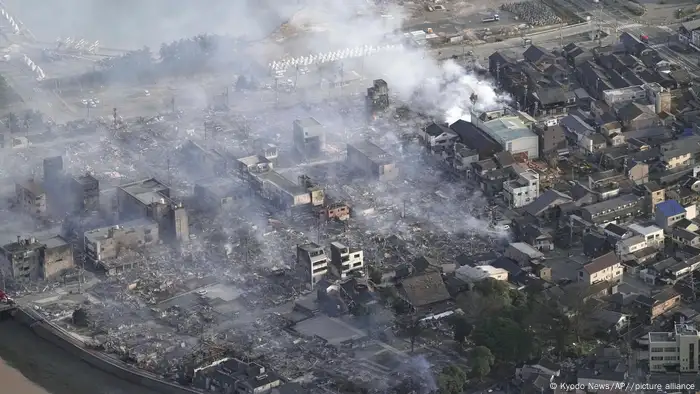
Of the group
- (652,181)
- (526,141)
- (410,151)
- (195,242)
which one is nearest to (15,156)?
(195,242)

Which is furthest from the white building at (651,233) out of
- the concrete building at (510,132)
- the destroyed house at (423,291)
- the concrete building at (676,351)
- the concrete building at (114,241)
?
the concrete building at (114,241)

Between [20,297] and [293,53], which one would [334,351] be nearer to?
[20,297]

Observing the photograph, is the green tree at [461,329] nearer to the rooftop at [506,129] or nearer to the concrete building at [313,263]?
the concrete building at [313,263]

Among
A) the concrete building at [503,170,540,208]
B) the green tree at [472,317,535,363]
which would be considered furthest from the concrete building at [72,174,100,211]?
the green tree at [472,317,535,363]

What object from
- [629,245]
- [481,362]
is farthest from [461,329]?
[629,245]

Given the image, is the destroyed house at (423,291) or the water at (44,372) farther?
the destroyed house at (423,291)

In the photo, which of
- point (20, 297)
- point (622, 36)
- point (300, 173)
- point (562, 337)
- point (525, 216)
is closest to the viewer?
point (562, 337)
